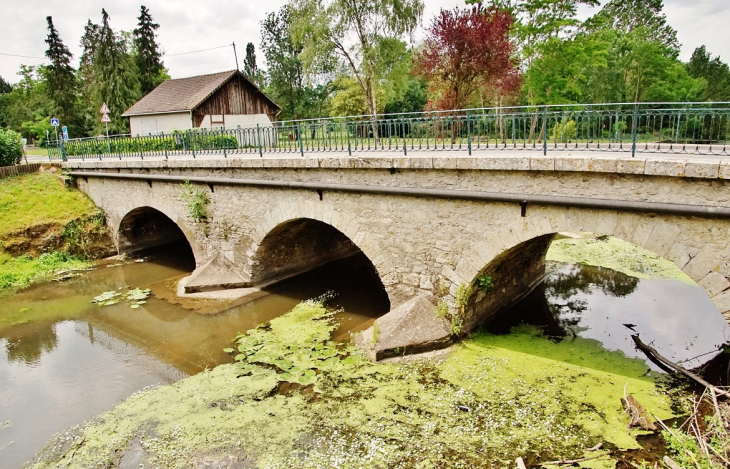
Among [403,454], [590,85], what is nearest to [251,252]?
[403,454]

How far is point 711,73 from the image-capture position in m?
34.2

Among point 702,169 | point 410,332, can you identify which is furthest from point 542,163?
point 410,332

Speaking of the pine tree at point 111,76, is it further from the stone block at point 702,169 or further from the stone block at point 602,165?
the stone block at point 702,169

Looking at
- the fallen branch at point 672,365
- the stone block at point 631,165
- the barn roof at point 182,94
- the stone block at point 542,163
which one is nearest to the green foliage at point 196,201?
the stone block at point 542,163

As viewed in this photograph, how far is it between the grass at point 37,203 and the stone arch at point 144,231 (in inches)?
51.0

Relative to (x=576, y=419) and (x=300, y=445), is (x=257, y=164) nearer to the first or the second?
(x=300, y=445)

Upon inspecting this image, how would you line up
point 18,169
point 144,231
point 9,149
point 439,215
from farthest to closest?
point 9,149 < point 18,169 < point 144,231 < point 439,215

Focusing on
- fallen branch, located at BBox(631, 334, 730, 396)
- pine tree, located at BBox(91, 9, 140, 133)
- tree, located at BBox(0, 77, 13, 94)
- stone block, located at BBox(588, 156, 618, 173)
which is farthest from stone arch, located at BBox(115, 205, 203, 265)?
tree, located at BBox(0, 77, 13, 94)

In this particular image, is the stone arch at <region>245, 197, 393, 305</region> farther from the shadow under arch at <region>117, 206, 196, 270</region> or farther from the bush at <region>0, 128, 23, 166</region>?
the bush at <region>0, 128, 23, 166</region>

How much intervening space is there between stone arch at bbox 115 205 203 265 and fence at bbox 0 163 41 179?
4.98 m

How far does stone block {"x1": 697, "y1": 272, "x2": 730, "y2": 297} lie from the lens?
5375mm

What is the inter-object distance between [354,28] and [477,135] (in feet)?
56.1

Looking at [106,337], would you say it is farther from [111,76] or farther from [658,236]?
[111,76]

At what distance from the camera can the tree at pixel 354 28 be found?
2248 centimetres
